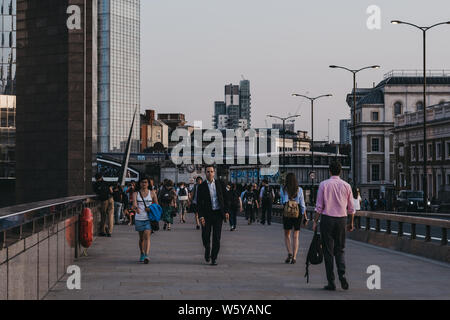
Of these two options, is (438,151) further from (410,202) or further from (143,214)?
(143,214)

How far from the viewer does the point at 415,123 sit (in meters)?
85.8

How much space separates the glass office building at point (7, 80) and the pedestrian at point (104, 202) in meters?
68.9

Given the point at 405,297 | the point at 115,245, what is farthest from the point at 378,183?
the point at 405,297

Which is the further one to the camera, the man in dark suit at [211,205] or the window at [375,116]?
the window at [375,116]

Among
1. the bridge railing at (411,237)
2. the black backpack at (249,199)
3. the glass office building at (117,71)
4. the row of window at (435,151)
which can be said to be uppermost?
the glass office building at (117,71)

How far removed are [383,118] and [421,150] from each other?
36102 mm

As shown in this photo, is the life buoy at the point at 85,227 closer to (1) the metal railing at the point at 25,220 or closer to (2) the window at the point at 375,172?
(1) the metal railing at the point at 25,220

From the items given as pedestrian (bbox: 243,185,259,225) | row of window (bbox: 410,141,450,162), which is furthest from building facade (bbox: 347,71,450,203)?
pedestrian (bbox: 243,185,259,225)

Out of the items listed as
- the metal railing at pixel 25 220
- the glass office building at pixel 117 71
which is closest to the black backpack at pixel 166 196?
the metal railing at pixel 25 220

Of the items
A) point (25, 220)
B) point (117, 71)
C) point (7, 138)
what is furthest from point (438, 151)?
point (117, 71)

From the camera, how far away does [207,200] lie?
1544cm

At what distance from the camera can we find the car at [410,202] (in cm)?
6282

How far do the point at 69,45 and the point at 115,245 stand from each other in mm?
14193
